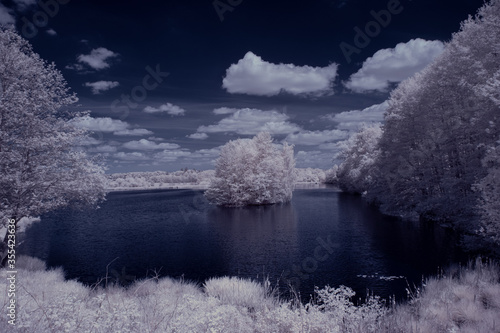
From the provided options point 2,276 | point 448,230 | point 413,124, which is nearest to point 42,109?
point 2,276

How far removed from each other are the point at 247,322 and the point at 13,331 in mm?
5690

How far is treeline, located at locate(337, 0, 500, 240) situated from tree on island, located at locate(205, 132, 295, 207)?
24.1 meters

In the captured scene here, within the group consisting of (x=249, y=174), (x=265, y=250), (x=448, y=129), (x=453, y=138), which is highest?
(x=448, y=129)

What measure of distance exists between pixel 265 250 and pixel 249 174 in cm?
3739

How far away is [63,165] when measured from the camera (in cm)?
1864

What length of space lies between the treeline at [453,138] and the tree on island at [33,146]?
883 inches

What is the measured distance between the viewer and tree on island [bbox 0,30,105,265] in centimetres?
1672

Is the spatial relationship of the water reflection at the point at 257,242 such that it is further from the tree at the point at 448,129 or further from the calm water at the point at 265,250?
the tree at the point at 448,129

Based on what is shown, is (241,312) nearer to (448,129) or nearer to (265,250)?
(265,250)

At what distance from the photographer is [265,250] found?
27.5 metres

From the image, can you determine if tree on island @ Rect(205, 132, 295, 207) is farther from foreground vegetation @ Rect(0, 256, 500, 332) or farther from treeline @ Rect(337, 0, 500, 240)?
foreground vegetation @ Rect(0, 256, 500, 332)

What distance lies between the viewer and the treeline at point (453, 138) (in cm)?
1855

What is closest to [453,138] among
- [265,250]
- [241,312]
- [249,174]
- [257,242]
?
[265,250]

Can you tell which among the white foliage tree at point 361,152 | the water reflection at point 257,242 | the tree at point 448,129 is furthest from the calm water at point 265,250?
the white foliage tree at point 361,152
